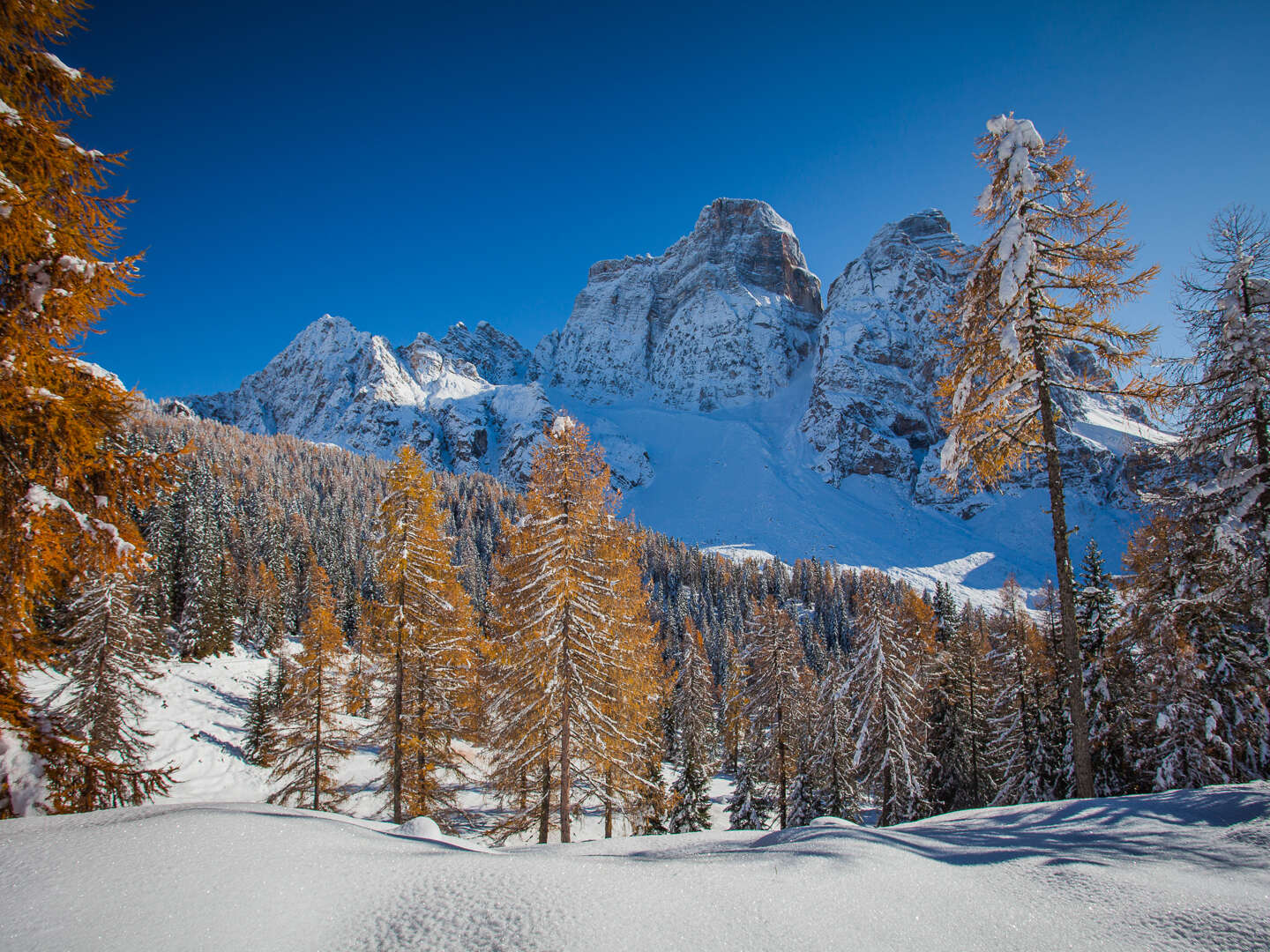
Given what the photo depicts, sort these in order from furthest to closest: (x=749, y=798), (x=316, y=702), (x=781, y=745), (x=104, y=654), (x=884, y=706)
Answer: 1. (x=749, y=798)
2. (x=781, y=745)
3. (x=884, y=706)
4. (x=316, y=702)
5. (x=104, y=654)

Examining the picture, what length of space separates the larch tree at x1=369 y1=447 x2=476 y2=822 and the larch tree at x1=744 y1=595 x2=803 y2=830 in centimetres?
1274

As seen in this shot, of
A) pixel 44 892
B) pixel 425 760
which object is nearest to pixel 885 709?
pixel 425 760

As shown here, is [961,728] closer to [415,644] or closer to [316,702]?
[415,644]

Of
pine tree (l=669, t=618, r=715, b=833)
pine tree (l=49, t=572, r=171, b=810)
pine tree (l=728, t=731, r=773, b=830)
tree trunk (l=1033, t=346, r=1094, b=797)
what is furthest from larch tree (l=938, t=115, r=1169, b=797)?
pine tree (l=49, t=572, r=171, b=810)

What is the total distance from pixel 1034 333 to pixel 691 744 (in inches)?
865

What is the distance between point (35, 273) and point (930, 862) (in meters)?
9.05

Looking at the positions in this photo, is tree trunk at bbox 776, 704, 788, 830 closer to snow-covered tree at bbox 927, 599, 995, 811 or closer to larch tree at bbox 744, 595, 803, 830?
larch tree at bbox 744, 595, 803, 830

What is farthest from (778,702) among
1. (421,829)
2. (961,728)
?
(421,829)

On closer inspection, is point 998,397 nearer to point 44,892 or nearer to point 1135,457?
point 1135,457

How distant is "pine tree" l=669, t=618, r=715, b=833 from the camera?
23.4 m

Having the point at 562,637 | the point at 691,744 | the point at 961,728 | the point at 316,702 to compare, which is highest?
the point at 562,637

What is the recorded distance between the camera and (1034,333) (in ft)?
28.3

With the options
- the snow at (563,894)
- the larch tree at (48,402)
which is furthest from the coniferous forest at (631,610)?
the snow at (563,894)

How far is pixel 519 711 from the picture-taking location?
11.6m
